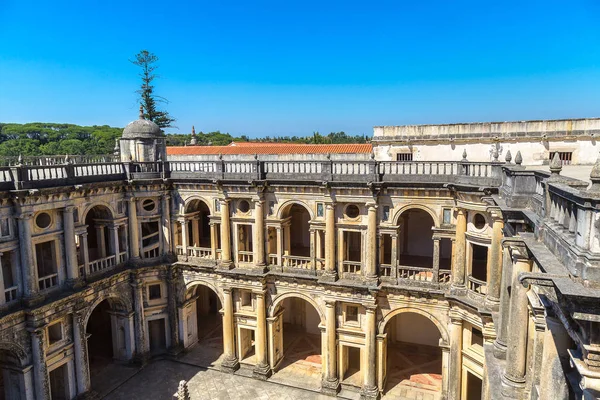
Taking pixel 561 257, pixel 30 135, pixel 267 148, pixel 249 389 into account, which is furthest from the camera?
pixel 30 135

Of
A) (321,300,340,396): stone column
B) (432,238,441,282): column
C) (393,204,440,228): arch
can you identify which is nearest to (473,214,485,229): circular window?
(393,204,440,228): arch

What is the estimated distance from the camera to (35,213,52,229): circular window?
20.5m

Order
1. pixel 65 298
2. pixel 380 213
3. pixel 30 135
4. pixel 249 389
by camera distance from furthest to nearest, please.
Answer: pixel 30 135 → pixel 249 389 → pixel 380 213 → pixel 65 298

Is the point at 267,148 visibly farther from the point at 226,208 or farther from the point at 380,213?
the point at 380,213

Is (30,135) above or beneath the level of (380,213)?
above

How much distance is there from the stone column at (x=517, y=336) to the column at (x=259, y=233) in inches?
605

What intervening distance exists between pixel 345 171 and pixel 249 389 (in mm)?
13784

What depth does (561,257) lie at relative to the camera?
7164 mm

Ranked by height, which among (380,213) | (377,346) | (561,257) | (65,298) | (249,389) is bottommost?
(249,389)

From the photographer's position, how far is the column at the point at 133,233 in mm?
25359

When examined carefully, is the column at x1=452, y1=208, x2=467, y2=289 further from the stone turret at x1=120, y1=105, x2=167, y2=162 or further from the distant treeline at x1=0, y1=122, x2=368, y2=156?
the distant treeline at x1=0, y1=122, x2=368, y2=156

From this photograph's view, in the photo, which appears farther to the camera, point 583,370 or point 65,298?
point 65,298

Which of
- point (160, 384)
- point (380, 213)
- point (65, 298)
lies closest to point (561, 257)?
point (380, 213)

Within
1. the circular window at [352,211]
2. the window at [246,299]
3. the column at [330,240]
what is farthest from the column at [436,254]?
the window at [246,299]
